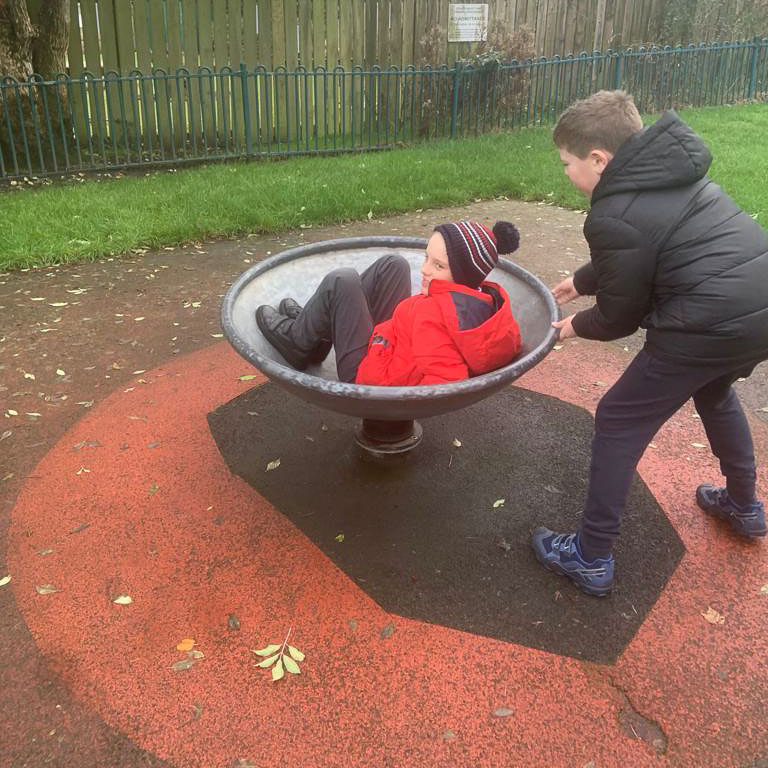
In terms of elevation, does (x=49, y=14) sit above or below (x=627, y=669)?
above

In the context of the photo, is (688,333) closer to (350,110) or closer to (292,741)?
(292,741)

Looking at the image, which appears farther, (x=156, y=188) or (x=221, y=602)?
(x=156, y=188)

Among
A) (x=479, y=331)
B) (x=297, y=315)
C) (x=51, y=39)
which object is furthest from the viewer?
(x=51, y=39)

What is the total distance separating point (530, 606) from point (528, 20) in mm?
11495

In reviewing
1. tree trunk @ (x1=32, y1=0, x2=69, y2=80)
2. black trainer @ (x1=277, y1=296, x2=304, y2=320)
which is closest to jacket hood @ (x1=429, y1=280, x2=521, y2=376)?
black trainer @ (x1=277, y1=296, x2=304, y2=320)

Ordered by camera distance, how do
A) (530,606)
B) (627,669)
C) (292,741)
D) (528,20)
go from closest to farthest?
(292,741), (627,669), (530,606), (528,20)

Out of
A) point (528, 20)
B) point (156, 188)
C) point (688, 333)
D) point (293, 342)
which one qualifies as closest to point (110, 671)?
point (293, 342)

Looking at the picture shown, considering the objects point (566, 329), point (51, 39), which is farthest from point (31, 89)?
point (566, 329)

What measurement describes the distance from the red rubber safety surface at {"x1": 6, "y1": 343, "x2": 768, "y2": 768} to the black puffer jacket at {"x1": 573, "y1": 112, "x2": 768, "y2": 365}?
1.00 metres

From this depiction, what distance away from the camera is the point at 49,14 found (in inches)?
332

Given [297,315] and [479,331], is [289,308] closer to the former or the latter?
[297,315]

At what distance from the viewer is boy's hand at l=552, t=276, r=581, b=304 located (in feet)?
9.26

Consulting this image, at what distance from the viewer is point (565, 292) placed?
113 inches

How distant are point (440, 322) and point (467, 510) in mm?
936
